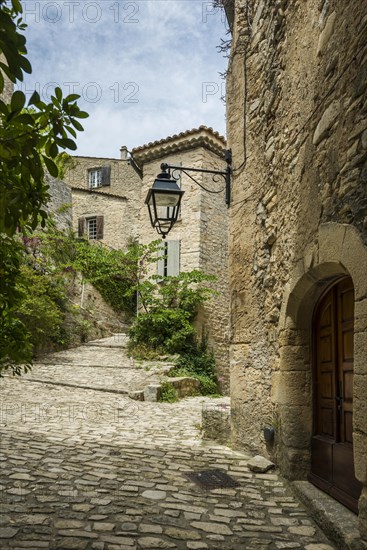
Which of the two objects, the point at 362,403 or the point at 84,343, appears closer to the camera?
the point at 362,403

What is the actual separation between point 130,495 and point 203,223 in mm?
12249

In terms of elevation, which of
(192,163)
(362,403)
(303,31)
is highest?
(192,163)

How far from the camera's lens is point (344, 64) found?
288 centimetres

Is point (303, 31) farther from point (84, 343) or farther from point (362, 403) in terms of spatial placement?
point (84, 343)

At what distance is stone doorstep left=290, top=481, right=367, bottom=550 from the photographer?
253 centimetres

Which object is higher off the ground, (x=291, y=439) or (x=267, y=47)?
(x=267, y=47)

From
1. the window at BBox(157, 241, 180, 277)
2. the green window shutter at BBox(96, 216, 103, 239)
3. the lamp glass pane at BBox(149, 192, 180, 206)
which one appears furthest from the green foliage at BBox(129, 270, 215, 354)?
the green window shutter at BBox(96, 216, 103, 239)

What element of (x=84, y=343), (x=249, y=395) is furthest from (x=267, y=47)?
(x=84, y=343)

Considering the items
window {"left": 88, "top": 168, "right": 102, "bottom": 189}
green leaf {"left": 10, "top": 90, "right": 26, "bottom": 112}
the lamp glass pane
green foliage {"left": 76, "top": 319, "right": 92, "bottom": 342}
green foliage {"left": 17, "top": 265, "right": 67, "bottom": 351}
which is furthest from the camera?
window {"left": 88, "top": 168, "right": 102, "bottom": 189}

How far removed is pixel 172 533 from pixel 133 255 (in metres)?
12.6

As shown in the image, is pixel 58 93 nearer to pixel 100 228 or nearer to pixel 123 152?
pixel 100 228

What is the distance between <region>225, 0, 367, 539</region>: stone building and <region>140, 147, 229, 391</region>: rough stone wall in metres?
9.16

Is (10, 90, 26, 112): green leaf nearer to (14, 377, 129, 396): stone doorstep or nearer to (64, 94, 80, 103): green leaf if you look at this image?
(64, 94, 80, 103): green leaf

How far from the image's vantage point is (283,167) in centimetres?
418
